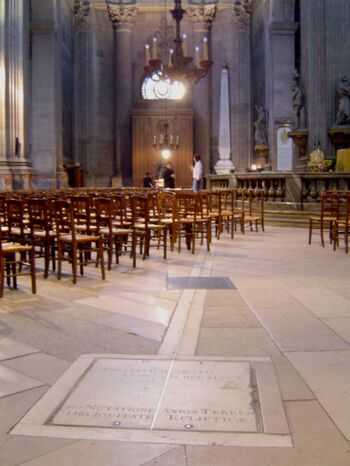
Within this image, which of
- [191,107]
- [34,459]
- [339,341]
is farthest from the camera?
[191,107]

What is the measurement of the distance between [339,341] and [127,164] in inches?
1084

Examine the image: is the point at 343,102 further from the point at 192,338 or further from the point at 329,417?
the point at 329,417

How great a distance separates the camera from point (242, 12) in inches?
1140

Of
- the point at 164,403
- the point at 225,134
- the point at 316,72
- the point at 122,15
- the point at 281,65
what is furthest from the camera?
the point at 122,15

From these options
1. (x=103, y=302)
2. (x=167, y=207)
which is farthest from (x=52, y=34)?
(x=103, y=302)

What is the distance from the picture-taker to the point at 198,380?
356 cm

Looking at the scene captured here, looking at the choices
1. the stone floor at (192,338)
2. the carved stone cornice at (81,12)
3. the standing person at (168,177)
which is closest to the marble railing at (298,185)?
the standing person at (168,177)

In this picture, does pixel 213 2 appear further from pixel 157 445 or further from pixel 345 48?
pixel 157 445

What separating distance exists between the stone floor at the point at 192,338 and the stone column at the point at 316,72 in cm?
1022

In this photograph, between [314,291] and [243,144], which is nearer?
[314,291]

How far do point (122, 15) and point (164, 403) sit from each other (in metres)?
29.8

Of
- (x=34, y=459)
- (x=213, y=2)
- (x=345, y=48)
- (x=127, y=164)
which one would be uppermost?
(x=213, y=2)

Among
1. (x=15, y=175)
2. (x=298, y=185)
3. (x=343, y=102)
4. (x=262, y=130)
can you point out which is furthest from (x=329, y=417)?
(x=262, y=130)

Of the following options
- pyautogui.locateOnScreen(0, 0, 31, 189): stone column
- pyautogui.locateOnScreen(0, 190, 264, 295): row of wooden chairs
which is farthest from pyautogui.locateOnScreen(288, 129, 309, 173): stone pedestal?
pyautogui.locateOnScreen(0, 0, 31, 189): stone column
